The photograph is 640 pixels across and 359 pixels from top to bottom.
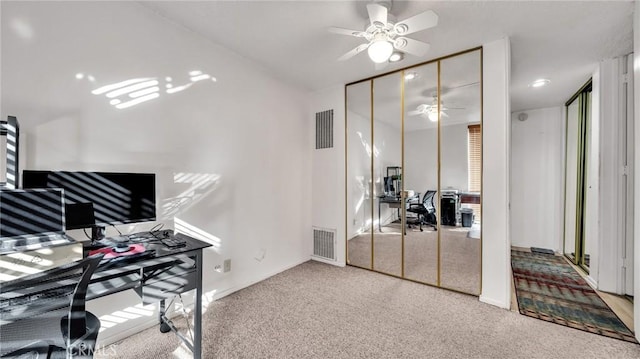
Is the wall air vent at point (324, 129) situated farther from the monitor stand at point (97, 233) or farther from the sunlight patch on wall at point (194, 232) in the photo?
the monitor stand at point (97, 233)

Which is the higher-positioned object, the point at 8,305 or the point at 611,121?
the point at 611,121

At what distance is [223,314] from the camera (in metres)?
2.30

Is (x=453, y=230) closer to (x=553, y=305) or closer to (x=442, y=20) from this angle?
(x=553, y=305)

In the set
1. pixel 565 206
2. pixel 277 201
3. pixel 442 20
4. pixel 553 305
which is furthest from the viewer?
pixel 565 206

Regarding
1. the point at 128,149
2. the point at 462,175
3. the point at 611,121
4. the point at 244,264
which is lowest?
the point at 244,264

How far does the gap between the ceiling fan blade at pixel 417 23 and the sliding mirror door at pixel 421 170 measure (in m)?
1.19

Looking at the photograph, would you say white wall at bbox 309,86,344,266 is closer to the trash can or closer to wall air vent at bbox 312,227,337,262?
wall air vent at bbox 312,227,337,262

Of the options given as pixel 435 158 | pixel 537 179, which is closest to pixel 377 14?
pixel 435 158

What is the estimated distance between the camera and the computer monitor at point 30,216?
1285 mm

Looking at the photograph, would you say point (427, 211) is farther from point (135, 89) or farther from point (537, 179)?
point (135, 89)

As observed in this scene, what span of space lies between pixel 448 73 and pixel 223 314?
3.49 meters

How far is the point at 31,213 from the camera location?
1.35m

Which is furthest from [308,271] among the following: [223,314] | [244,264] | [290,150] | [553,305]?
[553,305]

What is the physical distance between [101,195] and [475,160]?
11.1 feet
